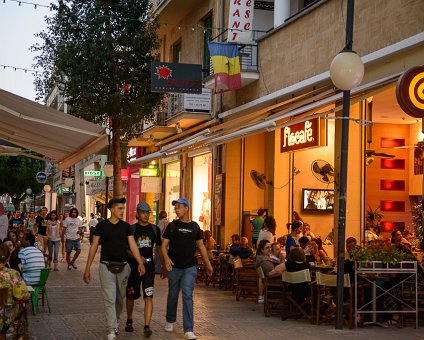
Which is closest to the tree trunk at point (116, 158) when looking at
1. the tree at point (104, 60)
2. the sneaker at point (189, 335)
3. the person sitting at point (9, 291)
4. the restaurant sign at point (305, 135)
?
the tree at point (104, 60)

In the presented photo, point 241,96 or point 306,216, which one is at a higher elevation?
point 241,96

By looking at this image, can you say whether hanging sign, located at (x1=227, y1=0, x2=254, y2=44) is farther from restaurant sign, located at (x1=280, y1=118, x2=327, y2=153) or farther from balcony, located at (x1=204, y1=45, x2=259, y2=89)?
restaurant sign, located at (x1=280, y1=118, x2=327, y2=153)

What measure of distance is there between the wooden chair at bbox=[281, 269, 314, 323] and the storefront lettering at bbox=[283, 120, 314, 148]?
218 inches

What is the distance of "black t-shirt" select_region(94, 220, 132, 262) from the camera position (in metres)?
9.07

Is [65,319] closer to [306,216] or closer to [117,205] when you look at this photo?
[117,205]

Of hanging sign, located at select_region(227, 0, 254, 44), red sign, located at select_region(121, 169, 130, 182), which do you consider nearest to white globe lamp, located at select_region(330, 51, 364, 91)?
hanging sign, located at select_region(227, 0, 254, 44)

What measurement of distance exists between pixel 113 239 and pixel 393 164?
12626 mm

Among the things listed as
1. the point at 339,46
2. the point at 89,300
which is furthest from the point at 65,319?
the point at 339,46

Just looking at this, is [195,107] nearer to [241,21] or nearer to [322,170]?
[241,21]

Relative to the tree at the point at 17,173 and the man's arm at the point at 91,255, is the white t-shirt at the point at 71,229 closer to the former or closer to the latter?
the man's arm at the point at 91,255

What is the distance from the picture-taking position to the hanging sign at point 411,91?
10312mm

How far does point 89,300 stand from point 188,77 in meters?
8.69

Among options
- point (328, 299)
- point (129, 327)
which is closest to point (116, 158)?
point (328, 299)

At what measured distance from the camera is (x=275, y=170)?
18.8 meters
